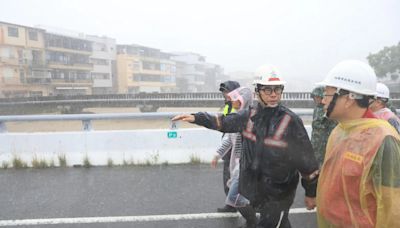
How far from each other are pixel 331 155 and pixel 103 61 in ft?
212

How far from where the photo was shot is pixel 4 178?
5.17 m

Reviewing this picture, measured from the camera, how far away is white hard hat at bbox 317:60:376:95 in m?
1.68

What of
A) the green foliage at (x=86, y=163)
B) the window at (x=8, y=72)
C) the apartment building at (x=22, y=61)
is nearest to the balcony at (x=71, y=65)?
the apartment building at (x=22, y=61)

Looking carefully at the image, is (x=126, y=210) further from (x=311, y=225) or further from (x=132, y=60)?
(x=132, y=60)

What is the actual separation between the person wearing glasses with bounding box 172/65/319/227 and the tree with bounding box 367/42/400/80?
70.7 feet

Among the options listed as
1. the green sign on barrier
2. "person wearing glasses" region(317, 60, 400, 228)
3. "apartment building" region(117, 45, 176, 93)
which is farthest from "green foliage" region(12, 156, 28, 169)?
"apartment building" region(117, 45, 176, 93)

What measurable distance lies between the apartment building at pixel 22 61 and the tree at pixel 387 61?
99.0 ft

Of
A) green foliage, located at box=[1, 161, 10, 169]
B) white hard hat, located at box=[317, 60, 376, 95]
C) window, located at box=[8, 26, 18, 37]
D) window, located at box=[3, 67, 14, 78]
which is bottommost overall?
green foliage, located at box=[1, 161, 10, 169]

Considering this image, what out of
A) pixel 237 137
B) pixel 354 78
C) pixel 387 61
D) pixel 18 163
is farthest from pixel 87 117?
pixel 387 61

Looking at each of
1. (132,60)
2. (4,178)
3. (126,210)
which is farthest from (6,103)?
(132,60)

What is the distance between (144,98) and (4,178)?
1986 cm

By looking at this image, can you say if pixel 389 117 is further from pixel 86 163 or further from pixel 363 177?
pixel 86 163

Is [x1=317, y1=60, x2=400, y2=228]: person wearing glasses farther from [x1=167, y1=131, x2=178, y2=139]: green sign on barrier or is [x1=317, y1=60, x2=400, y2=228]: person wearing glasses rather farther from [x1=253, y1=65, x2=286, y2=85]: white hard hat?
[x1=167, y1=131, x2=178, y2=139]: green sign on barrier

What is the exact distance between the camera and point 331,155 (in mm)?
1805
